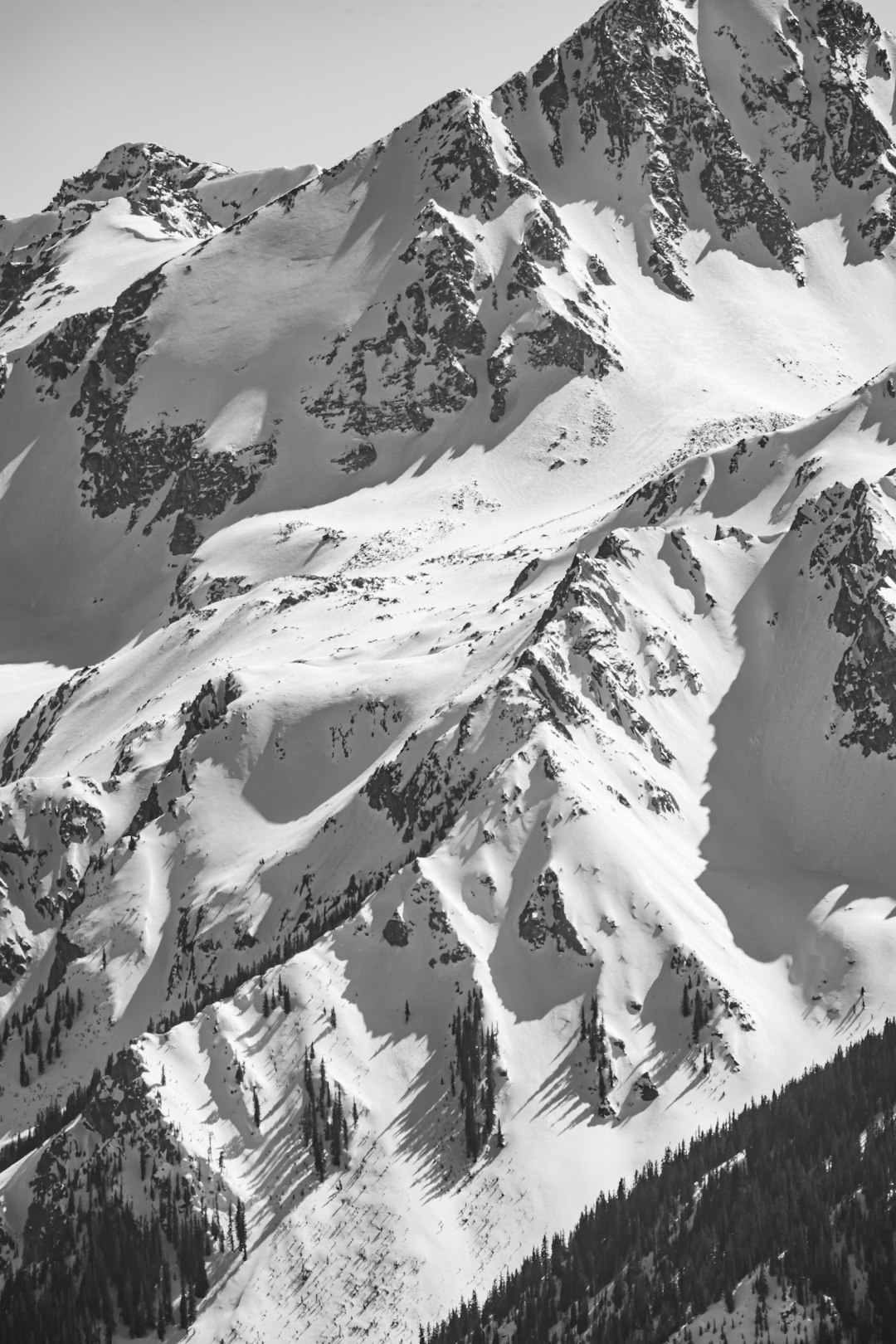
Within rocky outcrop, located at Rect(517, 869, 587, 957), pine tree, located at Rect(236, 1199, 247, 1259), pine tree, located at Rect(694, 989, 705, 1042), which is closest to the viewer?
pine tree, located at Rect(236, 1199, 247, 1259)

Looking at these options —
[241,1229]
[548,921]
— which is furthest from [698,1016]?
[241,1229]

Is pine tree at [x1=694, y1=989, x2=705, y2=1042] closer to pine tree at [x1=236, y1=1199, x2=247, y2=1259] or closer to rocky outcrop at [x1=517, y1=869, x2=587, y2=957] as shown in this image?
rocky outcrop at [x1=517, y1=869, x2=587, y2=957]

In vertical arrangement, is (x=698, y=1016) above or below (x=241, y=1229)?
below

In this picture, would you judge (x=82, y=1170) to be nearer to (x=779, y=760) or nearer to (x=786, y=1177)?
(x=786, y=1177)

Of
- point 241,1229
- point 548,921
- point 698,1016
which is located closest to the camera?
point 241,1229

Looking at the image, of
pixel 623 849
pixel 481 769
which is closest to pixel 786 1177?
pixel 623 849

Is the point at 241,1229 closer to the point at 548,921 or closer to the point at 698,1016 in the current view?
the point at 548,921

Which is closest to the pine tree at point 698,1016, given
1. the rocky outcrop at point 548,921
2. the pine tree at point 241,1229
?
the rocky outcrop at point 548,921

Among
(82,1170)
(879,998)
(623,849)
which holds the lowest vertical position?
(879,998)

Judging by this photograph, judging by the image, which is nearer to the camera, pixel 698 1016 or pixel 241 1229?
pixel 241 1229

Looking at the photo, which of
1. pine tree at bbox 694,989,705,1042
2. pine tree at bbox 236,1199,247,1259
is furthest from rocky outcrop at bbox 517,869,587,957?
pine tree at bbox 236,1199,247,1259

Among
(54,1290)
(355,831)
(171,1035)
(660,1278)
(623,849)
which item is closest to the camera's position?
(660,1278)
